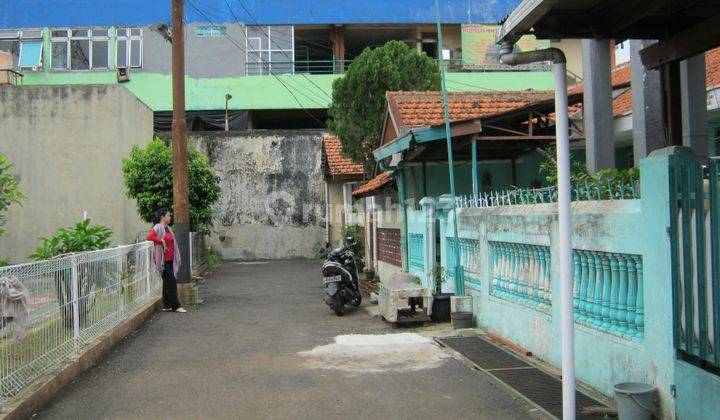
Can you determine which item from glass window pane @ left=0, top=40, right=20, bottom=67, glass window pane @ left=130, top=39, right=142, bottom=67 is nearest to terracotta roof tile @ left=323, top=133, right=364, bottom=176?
glass window pane @ left=130, top=39, right=142, bottom=67

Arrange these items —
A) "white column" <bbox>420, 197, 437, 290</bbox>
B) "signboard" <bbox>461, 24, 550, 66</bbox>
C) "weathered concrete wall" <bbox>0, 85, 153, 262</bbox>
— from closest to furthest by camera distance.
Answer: "white column" <bbox>420, 197, 437, 290</bbox> → "weathered concrete wall" <bbox>0, 85, 153, 262</bbox> → "signboard" <bbox>461, 24, 550, 66</bbox>

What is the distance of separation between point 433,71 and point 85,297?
11.4 meters

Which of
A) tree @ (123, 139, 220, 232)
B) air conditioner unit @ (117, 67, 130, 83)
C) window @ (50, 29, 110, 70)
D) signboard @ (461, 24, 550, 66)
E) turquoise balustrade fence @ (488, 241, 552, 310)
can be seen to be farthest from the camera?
signboard @ (461, 24, 550, 66)

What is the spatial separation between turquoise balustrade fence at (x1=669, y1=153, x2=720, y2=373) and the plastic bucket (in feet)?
1.19

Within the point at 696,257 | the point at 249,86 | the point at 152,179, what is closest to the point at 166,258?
the point at 152,179

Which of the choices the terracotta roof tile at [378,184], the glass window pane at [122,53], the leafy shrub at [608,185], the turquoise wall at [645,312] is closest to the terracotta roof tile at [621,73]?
the terracotta roof tile at [378,184]

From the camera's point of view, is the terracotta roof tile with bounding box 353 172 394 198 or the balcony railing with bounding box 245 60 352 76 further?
the balcony railing with bounding box 245 60 352 76

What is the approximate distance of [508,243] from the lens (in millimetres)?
7965

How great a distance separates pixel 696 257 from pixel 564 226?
33.8 inches

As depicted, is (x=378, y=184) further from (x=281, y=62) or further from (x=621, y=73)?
(x=281, y=62)

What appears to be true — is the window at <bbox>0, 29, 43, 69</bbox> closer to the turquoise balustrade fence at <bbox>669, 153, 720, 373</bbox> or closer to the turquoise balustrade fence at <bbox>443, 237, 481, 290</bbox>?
the turquoise balustrade fence at <bbox>443, 237, 481, 290</bbox>

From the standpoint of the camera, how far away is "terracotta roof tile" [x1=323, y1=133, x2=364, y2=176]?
24328 millimetres

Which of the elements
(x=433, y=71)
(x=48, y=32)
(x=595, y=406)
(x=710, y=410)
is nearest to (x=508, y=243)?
(x=595, y=406)

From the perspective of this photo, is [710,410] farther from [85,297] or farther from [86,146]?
[86,146]
